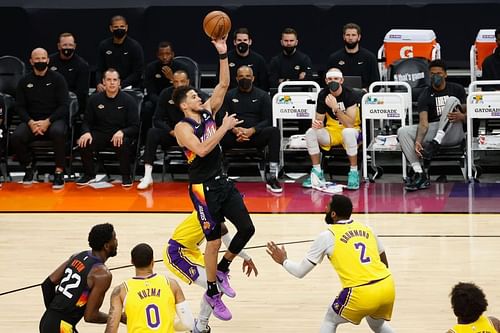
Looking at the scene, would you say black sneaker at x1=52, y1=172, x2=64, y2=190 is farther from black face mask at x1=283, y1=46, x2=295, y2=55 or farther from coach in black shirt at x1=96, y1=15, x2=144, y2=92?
black face mask at x1=283, y1=46, x2=295, y2=55

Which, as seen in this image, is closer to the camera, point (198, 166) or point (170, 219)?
point (198, 166)

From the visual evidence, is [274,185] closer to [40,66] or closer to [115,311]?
[40,66]

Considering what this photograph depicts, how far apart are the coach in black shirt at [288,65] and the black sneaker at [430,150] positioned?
7.76 ft

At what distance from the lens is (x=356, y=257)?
336 inches

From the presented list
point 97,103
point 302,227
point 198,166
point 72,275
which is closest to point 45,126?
point 97,103

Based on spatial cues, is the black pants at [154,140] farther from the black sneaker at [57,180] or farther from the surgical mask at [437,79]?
the surgical mask at [437,79]

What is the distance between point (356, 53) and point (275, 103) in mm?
1483

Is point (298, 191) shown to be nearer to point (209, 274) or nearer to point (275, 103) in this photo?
point (275, 103)

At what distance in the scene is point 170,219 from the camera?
45.6ft

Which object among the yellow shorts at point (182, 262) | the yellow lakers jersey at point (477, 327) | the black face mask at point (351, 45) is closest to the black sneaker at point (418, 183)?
the black face mask at point (351, 45)

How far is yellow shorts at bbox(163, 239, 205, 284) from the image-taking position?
33.9 ft

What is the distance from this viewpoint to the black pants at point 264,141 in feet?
50.6

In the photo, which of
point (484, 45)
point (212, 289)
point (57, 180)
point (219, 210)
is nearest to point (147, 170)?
point (57, 180)

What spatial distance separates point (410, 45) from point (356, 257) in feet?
29.7
